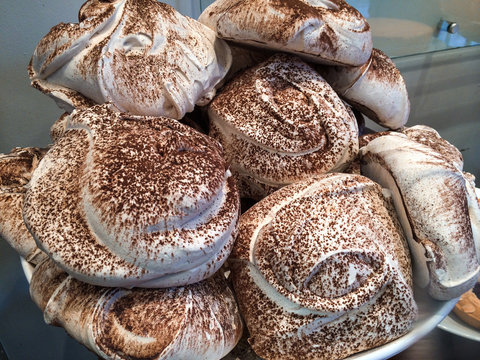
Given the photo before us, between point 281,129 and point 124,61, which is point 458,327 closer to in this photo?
point 281,129

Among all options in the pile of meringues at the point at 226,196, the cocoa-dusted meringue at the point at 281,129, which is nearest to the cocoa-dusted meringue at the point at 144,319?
the pile of meringues at the point at 226,196

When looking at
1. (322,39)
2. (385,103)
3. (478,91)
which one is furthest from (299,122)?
(478,91)

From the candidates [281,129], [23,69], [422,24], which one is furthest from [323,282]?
[422,24]

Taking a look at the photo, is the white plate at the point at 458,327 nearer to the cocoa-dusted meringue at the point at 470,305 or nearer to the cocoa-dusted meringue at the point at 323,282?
the cocoa-dusted meringue at the point at 470,305

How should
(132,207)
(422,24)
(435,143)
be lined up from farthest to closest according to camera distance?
(422,24) → (435,143) → (132,207)

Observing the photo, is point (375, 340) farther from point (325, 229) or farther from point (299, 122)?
point (299, 122)
